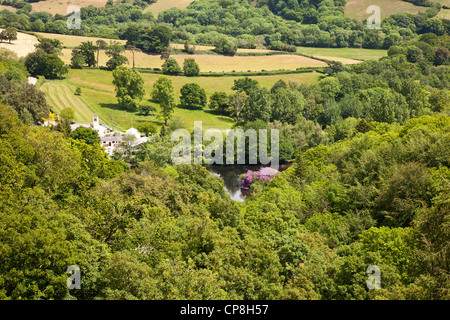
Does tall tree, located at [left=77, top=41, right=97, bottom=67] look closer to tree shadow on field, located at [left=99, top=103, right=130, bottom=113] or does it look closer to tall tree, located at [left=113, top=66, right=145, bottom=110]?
tall tree, located at [left=113, top=66, right=145, bottom=110]

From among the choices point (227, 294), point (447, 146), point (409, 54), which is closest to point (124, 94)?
point (447, 146)

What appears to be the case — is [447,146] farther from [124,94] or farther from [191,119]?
[124,94]

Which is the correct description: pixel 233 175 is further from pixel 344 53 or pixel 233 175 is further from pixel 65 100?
pixel 344 53

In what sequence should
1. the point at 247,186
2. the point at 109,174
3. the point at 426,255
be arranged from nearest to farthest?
the point at 426,255
the point at 109,174
the point at 247,186

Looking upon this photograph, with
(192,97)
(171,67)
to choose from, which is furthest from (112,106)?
(171,67)

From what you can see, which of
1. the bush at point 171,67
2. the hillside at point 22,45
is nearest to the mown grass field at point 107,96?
the bush at point 171,67
